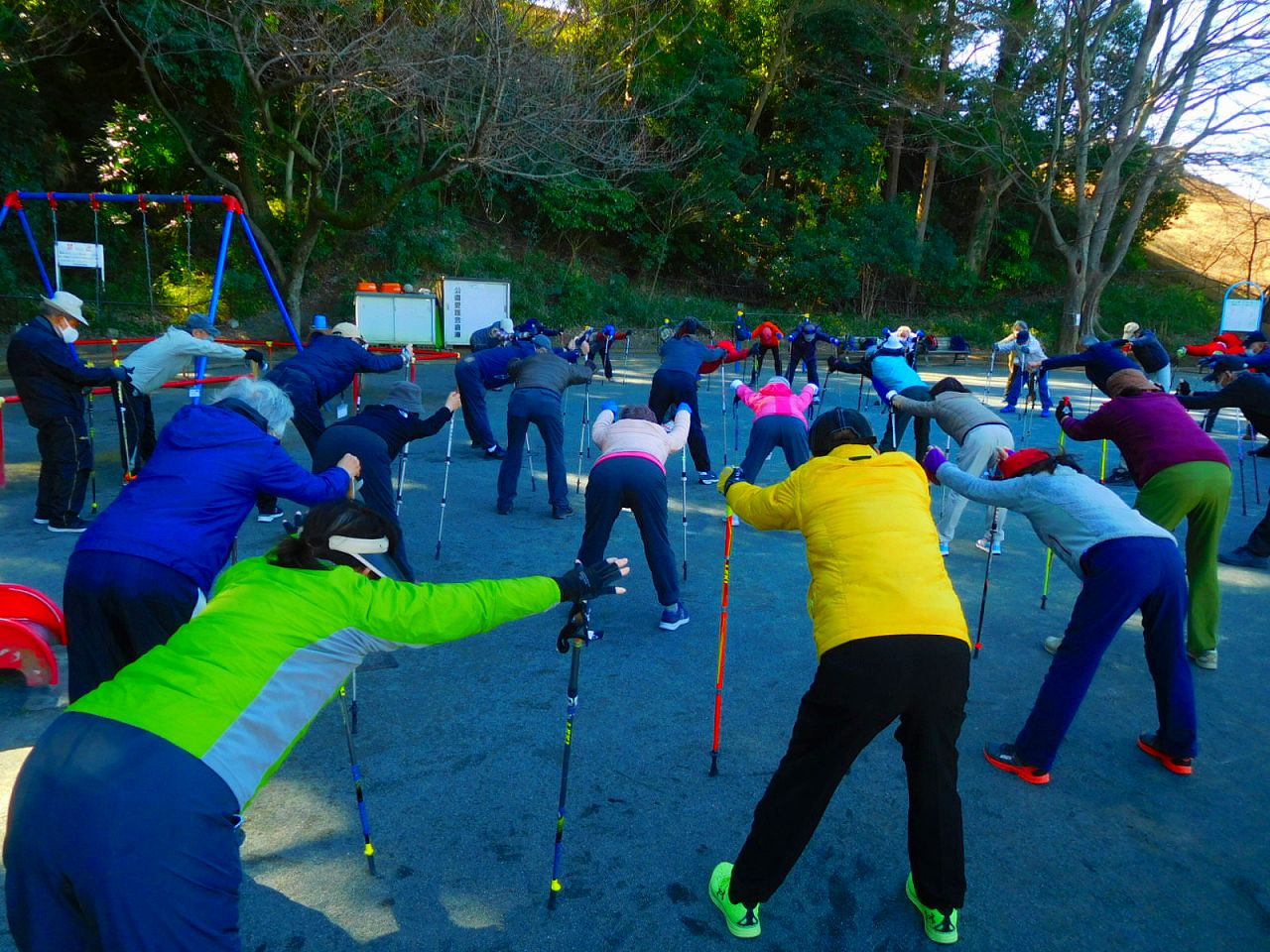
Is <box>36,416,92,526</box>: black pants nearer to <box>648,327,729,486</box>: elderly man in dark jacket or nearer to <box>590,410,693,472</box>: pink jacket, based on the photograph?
<box>590,410,693,472</box>: pink jacket

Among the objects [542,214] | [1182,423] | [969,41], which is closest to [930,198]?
[969,41]

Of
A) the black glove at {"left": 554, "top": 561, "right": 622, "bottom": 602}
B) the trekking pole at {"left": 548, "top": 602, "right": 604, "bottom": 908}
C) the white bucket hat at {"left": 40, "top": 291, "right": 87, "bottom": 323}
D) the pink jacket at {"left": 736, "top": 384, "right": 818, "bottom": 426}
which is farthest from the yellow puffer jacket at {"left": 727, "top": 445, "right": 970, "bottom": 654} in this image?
the white bucket hat at {"left": 40, "top": 291, "right": 87, "bottom": 323}

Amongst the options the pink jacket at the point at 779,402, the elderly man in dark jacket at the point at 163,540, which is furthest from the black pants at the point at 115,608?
the pink jacket at the point at 779,402

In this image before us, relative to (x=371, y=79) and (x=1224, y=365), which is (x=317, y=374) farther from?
(x=371, y=79)

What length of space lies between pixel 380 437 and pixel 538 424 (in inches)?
99.9

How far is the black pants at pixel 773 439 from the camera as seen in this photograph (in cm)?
855

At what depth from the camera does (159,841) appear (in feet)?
6.66

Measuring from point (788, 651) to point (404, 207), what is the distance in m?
24.7

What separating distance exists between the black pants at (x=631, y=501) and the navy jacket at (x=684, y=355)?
4.43 meters

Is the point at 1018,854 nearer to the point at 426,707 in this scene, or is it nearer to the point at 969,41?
the point at 426,707

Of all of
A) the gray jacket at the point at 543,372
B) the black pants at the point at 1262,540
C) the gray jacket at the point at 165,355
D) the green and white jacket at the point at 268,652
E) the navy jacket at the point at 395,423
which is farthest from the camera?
the gray jacket at the point at 543,372

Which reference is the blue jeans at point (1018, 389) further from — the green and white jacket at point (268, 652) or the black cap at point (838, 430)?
the green and white jacket at point (268, 652)

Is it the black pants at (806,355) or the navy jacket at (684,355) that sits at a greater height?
the navy jacket at (684,355)

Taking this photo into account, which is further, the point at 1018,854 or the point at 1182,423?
the point at 1182,423
